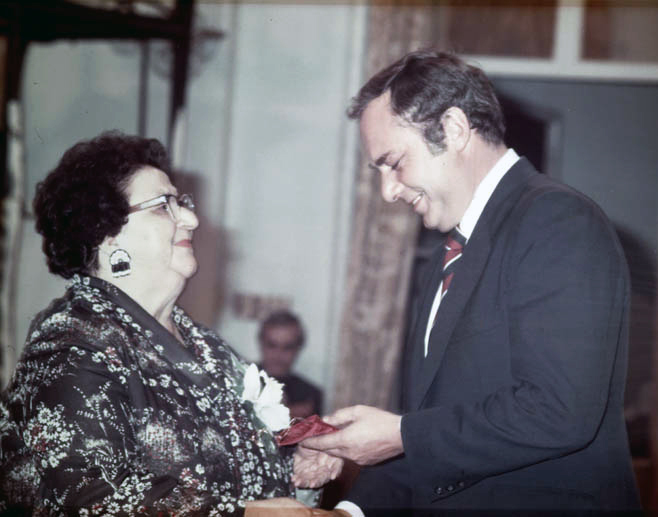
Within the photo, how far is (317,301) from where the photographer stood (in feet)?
12.8

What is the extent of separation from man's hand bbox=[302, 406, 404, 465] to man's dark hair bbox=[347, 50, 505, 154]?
592 millimetres

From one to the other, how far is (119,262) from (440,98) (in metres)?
0.81

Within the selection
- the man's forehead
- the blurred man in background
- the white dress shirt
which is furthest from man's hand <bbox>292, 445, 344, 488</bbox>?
the man's forehead

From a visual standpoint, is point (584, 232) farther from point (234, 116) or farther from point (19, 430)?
point (234, 116)

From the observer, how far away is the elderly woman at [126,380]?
1.30 meters

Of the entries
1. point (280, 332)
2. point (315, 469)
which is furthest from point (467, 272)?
point (280, 332)

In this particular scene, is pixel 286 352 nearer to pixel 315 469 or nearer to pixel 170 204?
pixel 315 469

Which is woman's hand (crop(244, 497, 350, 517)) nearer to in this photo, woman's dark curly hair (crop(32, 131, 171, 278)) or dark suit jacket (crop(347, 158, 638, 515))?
dark suit jacket (crop(347, 158, 638, 515))

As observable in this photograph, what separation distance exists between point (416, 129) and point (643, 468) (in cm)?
285

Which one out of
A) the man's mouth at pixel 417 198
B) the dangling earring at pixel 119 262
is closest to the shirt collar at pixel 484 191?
the man's mouth at pixel 417 198

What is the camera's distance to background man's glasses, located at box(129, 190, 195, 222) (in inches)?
62.2

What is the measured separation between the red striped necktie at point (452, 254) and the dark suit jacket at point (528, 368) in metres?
0.07

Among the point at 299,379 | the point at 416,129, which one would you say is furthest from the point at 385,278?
the point at 416,129

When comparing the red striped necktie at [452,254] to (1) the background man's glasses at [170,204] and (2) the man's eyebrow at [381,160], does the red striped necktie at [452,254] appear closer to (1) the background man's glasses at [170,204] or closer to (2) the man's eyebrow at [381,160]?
(2) the man's eyebrow at [381,160]
